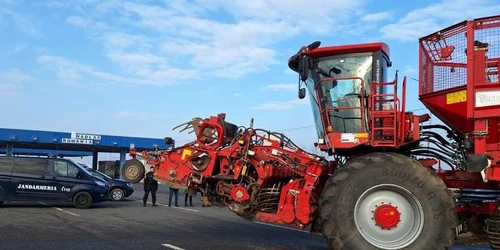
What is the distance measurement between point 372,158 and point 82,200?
43.4 feet

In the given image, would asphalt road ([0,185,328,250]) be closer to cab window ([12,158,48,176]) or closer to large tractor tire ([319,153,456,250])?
cab window ([12,158,48,176])

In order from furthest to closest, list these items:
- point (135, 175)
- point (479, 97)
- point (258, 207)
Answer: point (135, 175)
point (258, 207)
point (479, 97)

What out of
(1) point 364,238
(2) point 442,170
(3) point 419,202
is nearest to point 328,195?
(1) point 364,238

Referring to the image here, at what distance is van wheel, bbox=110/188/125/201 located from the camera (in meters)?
21.1

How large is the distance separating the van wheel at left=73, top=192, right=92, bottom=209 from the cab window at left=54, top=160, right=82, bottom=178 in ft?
2.59

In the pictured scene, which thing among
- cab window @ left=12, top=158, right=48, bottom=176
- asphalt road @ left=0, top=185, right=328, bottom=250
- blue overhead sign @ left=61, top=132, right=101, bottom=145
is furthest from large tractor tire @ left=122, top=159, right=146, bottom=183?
blue overhead sign @ left=61, top=132, right=101, bottom=145

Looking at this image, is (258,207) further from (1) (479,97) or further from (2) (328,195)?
(1) (479,97)

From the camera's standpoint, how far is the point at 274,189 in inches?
323

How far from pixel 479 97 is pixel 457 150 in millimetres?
1284

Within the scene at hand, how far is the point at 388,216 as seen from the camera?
269 inches

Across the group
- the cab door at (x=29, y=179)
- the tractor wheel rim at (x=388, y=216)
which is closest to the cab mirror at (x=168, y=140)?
the tractor wheel rim at (x=388, y=216)

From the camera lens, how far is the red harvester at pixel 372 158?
6.61 metres

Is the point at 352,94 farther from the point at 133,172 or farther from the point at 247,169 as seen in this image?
the point at 133,172

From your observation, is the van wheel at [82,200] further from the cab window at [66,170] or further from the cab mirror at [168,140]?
the cab mirror at [168,140]
